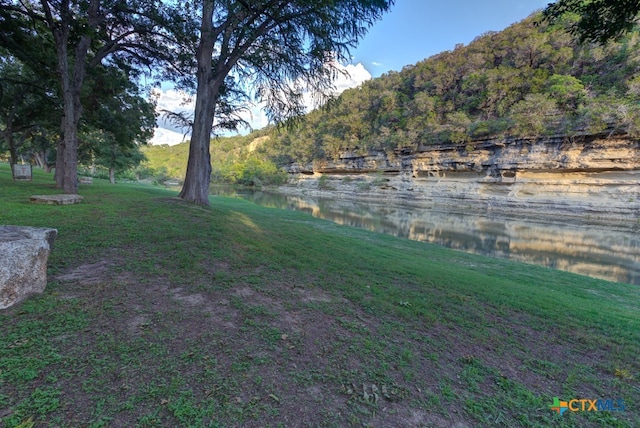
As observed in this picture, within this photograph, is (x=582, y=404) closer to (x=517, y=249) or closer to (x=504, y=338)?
(x=504, y=338)

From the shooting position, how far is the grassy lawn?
1.78 metres

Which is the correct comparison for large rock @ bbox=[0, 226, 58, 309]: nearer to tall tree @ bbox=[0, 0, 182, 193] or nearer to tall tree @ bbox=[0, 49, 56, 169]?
tall tree @ bbox=[0, 0, 182, 193]

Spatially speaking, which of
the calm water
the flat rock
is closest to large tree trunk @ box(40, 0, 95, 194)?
the flat rock

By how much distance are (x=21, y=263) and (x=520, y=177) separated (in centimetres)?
3914

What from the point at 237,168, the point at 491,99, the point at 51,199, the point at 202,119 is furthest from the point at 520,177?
the point at 237,168

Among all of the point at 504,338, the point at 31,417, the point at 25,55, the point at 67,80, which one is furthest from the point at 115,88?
the point at 504,338

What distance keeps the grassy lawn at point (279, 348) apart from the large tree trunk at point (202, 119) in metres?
5.54

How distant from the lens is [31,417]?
1492mm

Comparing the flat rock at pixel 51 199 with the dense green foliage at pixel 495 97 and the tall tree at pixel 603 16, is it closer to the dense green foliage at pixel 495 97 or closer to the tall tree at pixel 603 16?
the dense green foliage at pixel 495 97

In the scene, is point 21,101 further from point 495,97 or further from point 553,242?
point 495,97

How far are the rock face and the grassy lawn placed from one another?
95.8 ft

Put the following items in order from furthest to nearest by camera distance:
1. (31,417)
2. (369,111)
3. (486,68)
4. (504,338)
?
(369,111) < (486,68) < (504,338) < (31,417)

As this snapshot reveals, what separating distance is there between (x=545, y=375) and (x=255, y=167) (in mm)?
67731

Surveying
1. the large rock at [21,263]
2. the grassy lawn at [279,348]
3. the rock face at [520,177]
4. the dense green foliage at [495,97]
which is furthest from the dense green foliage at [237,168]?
the large rock at [21,263]
